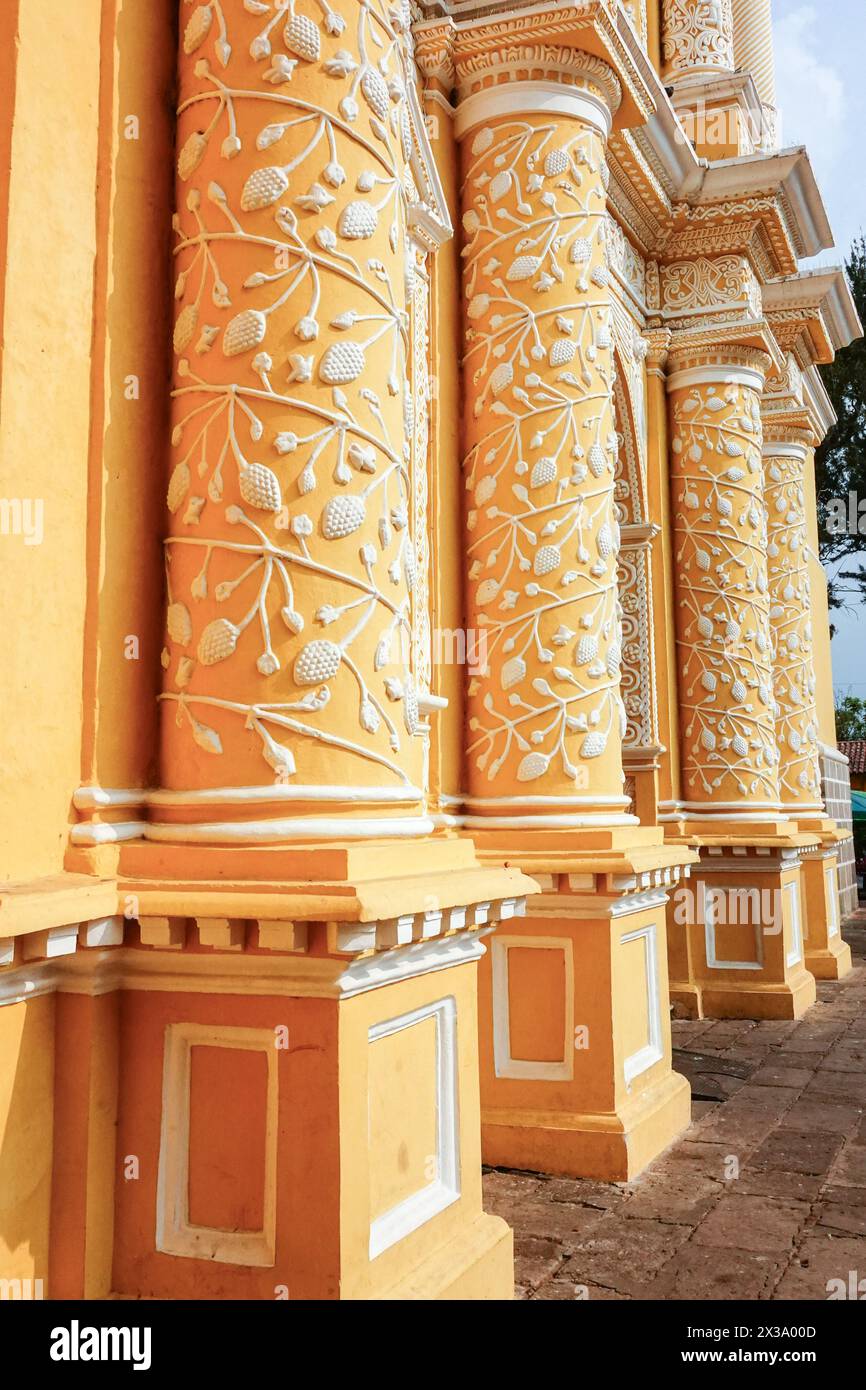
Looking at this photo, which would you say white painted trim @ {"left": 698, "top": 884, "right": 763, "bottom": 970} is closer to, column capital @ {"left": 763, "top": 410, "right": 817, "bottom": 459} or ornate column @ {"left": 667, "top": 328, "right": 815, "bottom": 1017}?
ornate column @ {"left": 667, "top": 328, "right": 815, "bottom": 1017}

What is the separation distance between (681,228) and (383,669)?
5952 mm

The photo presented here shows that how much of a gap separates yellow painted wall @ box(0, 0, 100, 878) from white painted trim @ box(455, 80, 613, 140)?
2457 mm

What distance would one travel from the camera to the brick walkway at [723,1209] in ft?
10.5

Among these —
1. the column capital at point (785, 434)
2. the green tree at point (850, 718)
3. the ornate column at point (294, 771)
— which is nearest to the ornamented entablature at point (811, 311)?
the column capital at point (785, 434)

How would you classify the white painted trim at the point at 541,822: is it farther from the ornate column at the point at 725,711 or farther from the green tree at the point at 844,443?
the green tree at the point at 844,443

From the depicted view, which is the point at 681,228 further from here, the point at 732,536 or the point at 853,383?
the point at 853,383

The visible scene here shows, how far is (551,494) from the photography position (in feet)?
14.5

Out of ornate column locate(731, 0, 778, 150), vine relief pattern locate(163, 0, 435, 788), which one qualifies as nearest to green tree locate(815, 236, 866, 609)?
ornate column locate(731, 0, 778, 150)

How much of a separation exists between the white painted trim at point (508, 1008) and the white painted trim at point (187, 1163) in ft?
6.47

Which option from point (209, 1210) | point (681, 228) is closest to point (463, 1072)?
point (209, 1210)

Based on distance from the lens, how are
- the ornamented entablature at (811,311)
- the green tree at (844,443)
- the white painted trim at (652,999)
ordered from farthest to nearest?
the green tree at (844,443) → the ornamented entablature at (811,311) → the white painted trim at (652,999)

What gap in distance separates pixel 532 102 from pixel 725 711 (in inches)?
160

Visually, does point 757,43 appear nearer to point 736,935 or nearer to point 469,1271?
point 736,935

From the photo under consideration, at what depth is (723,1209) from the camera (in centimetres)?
380
